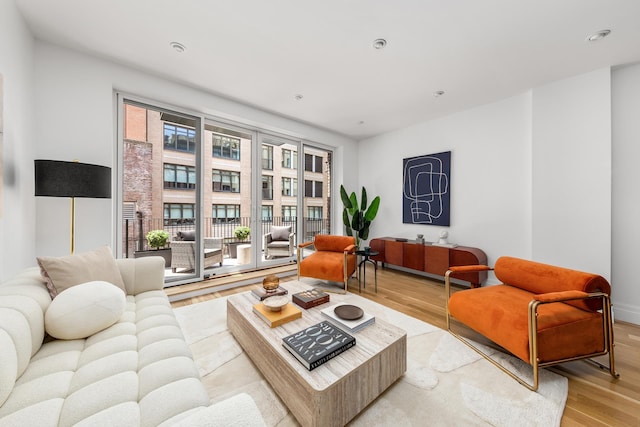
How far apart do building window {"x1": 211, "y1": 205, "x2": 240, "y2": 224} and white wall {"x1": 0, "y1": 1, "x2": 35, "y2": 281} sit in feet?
6.22

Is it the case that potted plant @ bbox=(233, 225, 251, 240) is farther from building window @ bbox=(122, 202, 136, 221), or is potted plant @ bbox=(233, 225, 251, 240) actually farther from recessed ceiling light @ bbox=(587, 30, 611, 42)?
recessed ceiling light @ bbox=(587, 30, 611, 42)

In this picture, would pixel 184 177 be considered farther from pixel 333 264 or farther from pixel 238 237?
pixel 333 264

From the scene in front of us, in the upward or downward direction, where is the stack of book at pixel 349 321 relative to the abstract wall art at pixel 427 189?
downward

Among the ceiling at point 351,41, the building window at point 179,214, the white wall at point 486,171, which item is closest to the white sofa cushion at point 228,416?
the ceiling at point 351,41

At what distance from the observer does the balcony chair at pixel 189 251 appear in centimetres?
344

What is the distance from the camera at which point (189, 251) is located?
344 cm

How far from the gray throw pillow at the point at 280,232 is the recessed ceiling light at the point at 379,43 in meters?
3.23

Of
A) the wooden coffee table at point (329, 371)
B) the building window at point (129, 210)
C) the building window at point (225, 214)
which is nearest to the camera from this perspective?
the wooden coffee table at point (329, 371)

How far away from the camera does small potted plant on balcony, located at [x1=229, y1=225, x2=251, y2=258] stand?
13.4 feet

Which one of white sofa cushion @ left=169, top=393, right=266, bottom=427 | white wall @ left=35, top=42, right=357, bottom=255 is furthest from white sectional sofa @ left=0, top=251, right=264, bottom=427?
white wall @ left=35, top=42, right=357, bottom=255

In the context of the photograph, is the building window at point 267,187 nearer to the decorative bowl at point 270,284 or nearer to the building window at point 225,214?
the building window at point 225,214

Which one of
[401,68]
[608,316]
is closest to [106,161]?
[401,68]

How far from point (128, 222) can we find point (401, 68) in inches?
157

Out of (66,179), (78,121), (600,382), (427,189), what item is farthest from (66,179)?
(427,189)
